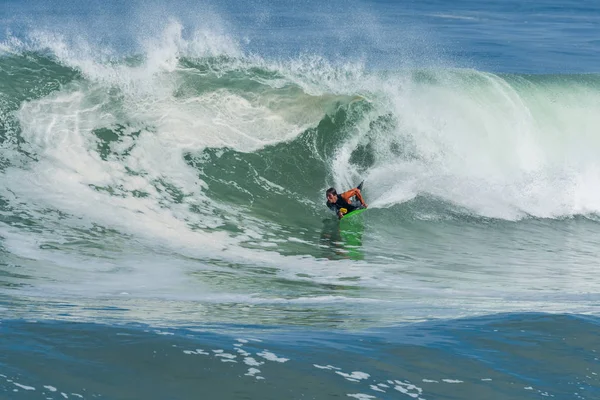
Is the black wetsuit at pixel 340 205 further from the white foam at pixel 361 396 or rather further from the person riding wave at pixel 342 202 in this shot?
the white foam at pixel 361 396

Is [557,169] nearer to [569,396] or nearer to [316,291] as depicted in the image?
[316,291]

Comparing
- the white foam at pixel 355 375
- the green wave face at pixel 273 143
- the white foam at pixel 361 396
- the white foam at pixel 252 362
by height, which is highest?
the green wave face at pixel 273 143

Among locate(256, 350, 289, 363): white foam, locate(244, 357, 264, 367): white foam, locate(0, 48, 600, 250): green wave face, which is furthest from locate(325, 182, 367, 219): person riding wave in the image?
locate(244, 357, 264, 367): white foam

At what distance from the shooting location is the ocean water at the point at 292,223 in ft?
19.5

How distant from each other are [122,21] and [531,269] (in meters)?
23.3

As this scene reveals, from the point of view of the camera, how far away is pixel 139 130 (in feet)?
53.6

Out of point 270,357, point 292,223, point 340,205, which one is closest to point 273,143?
point 292,223

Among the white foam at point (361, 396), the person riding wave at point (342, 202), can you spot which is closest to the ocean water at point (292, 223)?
the white foam at point (361, 396)

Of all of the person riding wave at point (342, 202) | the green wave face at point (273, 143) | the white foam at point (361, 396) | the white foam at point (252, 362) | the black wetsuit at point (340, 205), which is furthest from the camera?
the green wave face at point (273, 143)

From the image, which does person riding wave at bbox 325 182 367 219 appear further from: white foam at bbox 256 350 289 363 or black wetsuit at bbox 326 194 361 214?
white foam at bbox 256 350 289 363

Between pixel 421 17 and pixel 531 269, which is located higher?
pixel 421 17

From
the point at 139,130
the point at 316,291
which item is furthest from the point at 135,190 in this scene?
the point at 316,291

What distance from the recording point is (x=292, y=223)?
1399 centimetres

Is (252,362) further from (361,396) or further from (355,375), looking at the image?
(361,396)
